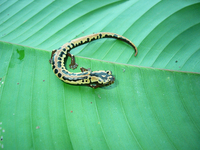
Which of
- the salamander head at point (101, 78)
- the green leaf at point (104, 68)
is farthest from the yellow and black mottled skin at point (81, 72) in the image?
the green leaf at point (104, 68)

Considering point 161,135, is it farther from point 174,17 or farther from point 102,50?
point 174,17

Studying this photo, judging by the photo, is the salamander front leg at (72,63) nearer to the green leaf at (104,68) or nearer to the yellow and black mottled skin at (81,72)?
the yellow and black mottled skin at (81,72)

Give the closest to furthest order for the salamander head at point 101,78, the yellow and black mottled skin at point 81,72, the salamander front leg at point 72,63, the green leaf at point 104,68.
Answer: the green leaf at point 104,68, the salamander head at point 101,78, the yellow and black mottled skin at point 81,72, the salamander front leg at point 72,63

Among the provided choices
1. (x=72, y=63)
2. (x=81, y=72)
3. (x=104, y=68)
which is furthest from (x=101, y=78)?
(x=72, y=63)

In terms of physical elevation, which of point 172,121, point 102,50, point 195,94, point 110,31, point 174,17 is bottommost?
point 172,121

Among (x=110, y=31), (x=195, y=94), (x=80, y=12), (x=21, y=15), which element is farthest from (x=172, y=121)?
(x=21, y=15)

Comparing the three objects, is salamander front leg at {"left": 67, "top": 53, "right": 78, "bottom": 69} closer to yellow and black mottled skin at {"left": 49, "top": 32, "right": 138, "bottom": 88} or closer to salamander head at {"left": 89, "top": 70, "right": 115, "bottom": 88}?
yellow and black mottled skin at {"left": 49, "top": 32, "right": 138, "bottom": 88}

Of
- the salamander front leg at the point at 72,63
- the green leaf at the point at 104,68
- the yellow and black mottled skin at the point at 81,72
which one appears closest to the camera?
the green leaf at the point at 104,68
